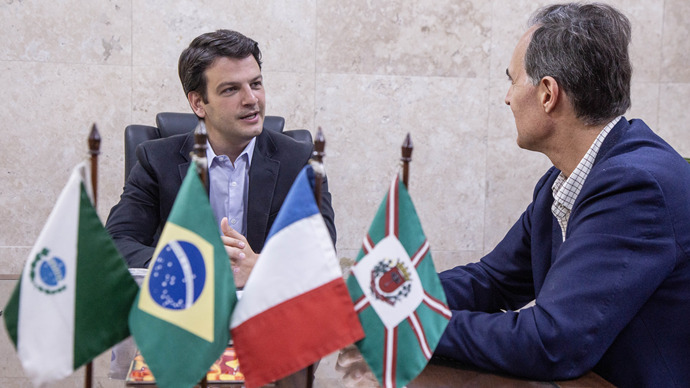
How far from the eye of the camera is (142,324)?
41.2 inches

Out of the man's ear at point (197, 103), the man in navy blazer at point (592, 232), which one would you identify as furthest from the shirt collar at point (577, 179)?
the man's ear at point (197, 103)

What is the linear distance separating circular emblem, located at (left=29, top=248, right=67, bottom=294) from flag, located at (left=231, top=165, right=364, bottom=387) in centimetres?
26

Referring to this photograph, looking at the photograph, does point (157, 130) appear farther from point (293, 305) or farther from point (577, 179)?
point (293, 305)

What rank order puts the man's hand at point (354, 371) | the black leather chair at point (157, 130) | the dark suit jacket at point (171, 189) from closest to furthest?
1. the man's hand at point (354, 371)
2. the dark suit jacket at point (171, 189)
3. the black leather chair at point (157, 130)

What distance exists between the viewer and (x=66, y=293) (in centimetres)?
103

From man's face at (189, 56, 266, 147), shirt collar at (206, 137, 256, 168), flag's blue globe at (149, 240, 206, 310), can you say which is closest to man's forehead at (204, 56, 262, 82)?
man's face at (189, 56, 266, 147)

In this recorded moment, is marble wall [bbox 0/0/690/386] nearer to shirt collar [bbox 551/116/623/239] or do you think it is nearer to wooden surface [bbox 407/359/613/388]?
shirt collar [bbox 551/116/623/239]

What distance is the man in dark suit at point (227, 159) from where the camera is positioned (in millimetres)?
2559

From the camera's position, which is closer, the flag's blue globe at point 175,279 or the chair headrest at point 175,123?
the flag's blue globe at point 175,279

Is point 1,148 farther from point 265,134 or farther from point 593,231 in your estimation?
point 593,231

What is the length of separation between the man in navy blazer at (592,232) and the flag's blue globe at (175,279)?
565 millimetres

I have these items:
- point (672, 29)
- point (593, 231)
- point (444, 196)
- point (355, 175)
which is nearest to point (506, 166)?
point (444, 196)

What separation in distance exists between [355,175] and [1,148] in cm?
177

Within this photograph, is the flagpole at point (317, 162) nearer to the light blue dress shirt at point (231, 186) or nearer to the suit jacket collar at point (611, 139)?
the suit jacket collar at point (611, 139)
